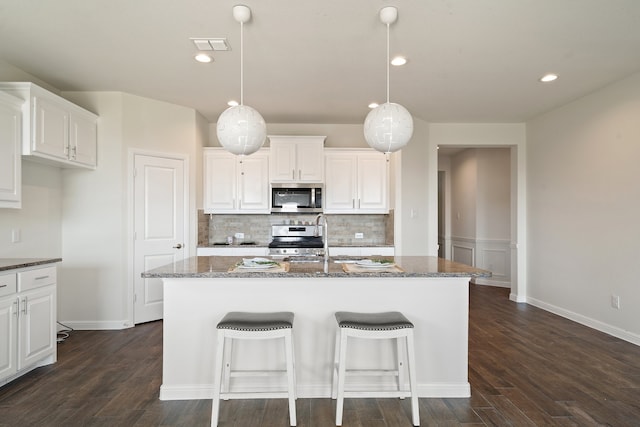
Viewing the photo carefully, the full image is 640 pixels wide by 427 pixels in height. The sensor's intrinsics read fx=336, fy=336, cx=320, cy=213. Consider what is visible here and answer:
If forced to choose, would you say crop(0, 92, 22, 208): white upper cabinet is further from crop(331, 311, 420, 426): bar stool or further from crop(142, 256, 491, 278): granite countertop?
crop(331, 311, 420, 426): bar stool

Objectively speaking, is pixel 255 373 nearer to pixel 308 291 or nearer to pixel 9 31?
pixel 308 291

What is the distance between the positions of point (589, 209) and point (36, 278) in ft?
17.8

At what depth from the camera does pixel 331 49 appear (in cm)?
277

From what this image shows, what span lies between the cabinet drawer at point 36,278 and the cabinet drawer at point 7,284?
1.8 inches

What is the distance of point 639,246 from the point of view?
328cm

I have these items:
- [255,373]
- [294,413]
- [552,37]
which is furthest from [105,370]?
[552,37]

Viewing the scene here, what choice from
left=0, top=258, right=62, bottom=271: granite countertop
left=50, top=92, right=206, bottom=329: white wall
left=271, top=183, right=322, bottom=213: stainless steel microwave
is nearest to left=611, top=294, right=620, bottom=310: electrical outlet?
left=271, top=183, right=322, bottom=213: stainless steel microwave

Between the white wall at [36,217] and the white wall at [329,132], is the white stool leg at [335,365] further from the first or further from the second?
the white wall at [329,132]

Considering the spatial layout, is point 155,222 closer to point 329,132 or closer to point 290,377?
point 329,132

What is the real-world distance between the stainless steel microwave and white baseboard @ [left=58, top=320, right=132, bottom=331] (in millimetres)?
2232

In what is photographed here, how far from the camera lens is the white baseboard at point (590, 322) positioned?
3334 mm

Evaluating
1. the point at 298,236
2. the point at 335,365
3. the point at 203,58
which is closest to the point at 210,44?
the point at 203,58

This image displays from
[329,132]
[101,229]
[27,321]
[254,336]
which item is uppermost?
[329,132]

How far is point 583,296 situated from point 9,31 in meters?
6.03
